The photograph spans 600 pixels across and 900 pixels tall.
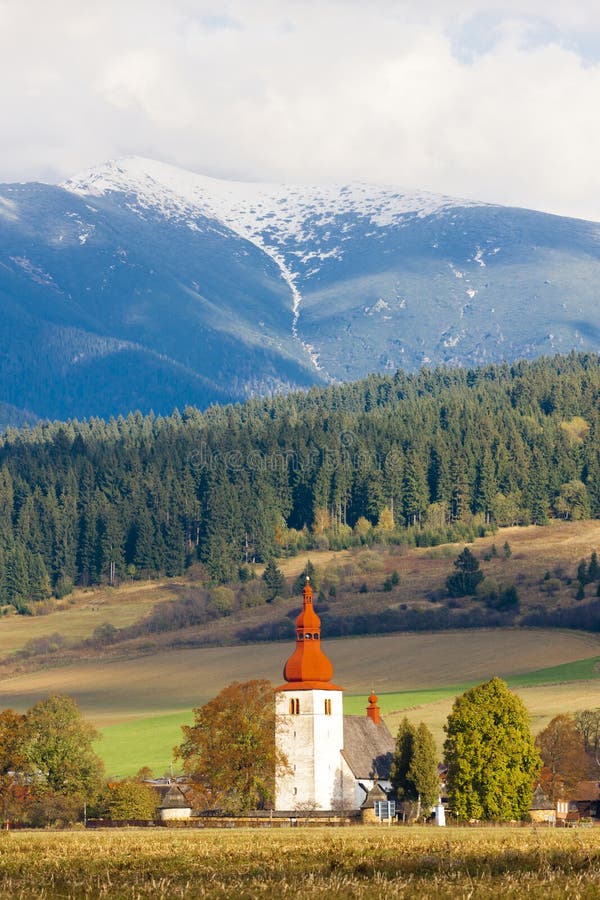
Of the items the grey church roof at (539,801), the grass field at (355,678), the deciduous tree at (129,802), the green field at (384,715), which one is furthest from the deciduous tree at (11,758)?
the grey church roof at (539,801)

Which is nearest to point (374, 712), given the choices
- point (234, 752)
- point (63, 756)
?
point (234, 752)

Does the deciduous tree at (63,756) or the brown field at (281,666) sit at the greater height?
the brown field at (281,666)

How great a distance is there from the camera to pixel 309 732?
112375mm

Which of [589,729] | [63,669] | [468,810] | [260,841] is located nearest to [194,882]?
[260,841]

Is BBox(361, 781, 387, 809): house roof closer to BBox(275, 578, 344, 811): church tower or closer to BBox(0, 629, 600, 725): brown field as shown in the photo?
BBox(275, 578, 344, 811): church tower

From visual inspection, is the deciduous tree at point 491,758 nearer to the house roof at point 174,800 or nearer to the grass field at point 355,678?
the house roof at point 174,800

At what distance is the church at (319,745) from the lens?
110250 mm

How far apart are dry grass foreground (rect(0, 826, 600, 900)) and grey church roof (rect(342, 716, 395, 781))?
51723mm

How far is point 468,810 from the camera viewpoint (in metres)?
96.5

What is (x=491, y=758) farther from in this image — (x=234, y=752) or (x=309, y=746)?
(x=234, y=752)

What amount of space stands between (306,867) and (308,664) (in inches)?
2808

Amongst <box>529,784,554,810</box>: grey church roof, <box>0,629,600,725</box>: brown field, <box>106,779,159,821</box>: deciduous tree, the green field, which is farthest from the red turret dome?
<box>0,629,600,725</box>: brown field

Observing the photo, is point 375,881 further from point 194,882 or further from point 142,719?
point 142,719

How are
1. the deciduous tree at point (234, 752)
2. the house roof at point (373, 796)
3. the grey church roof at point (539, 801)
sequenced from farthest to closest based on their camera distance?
the house roof at point (373, 796) < the deciduous tree at point (234, 752) < the grey church roof at point (539, 801)
